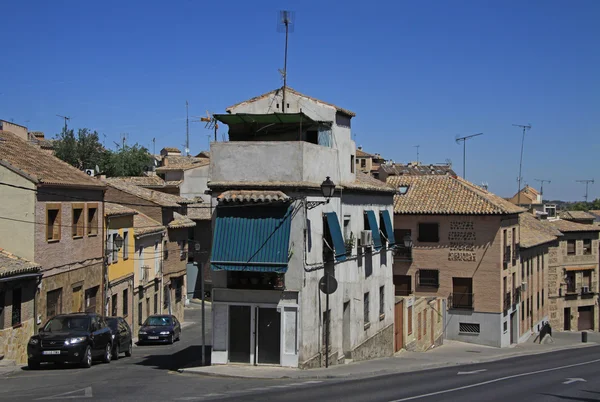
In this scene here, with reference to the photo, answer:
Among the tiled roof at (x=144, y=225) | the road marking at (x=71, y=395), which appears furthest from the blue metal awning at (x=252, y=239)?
the tiled roof at (x=144, y=225)

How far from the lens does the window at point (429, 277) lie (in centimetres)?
4394

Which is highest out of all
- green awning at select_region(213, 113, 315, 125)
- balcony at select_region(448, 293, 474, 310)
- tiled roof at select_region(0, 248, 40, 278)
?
green awning at select_region(213, 113, 315, 125)

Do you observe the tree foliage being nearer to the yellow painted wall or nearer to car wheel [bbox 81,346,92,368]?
the yellow painted wall

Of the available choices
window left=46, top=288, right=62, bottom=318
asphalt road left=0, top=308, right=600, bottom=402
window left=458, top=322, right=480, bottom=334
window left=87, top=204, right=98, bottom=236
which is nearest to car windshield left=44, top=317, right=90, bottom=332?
asphalt road left=0, top=308, right=600, bottom=402

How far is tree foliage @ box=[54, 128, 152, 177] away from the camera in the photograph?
229 feet

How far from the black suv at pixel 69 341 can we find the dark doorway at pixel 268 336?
5.19m

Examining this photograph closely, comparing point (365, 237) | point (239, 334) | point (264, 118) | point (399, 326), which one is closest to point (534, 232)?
point (399, 326)

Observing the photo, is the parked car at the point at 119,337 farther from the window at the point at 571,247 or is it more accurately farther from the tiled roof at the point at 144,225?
the window at the point at 571,247

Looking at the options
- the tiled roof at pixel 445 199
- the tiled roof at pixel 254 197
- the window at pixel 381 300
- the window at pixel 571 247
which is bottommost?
the window at pixel 381 300

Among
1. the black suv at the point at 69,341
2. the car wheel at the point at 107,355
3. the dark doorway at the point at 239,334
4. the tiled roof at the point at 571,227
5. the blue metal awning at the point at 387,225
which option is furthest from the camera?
the tiled roof at the point at 571,227

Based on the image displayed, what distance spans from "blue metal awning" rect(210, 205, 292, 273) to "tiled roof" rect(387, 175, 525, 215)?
79.8ft

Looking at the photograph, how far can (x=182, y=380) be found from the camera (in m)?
18.6

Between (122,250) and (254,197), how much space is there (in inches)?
748

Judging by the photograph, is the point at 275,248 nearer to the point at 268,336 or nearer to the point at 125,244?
the point at 268,336
